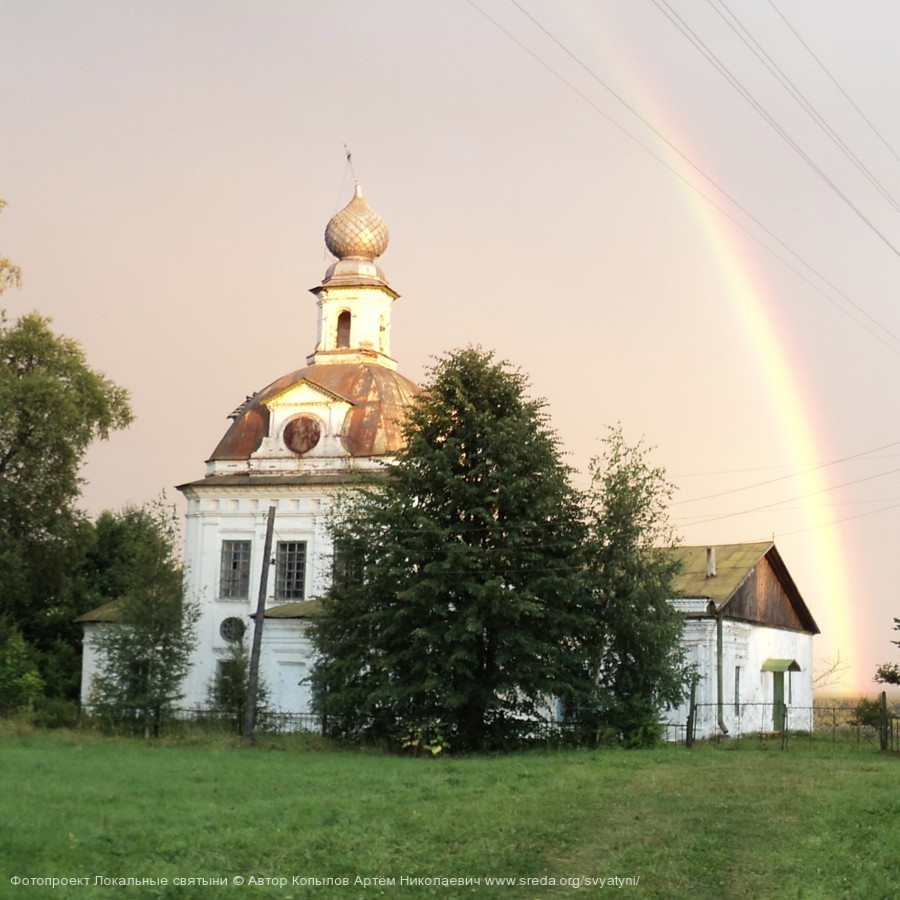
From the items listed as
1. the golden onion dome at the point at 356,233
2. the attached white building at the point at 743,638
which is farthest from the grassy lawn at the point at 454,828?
the golden onion dome at the point at 356,233

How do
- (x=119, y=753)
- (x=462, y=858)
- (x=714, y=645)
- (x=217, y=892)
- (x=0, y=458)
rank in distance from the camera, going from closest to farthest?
(x=217, y=892) < (x=462, y=858) < (x=119, y=753) < (x=714, y=645) < (x=0, y=458)

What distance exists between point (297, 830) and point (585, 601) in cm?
1641

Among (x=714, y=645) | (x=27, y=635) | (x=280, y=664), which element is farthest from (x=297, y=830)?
(x=27, y=635)

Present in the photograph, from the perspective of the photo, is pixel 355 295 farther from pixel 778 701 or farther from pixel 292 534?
pixel 778 701

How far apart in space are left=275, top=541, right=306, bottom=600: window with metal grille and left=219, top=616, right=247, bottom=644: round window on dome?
5.20 ft

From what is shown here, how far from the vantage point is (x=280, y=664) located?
41.5m

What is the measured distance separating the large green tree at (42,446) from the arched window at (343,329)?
8.67 meters

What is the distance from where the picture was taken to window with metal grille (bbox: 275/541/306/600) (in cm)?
4356

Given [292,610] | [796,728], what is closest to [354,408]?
[292,610]

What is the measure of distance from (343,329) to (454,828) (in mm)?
36818

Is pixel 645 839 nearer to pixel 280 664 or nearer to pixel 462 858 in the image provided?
pixel 462 858

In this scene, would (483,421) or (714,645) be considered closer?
(483,421)

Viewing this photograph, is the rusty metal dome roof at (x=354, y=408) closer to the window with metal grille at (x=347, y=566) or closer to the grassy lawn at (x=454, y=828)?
the window with metal grille at (x=347, y=566)

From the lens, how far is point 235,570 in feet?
146
